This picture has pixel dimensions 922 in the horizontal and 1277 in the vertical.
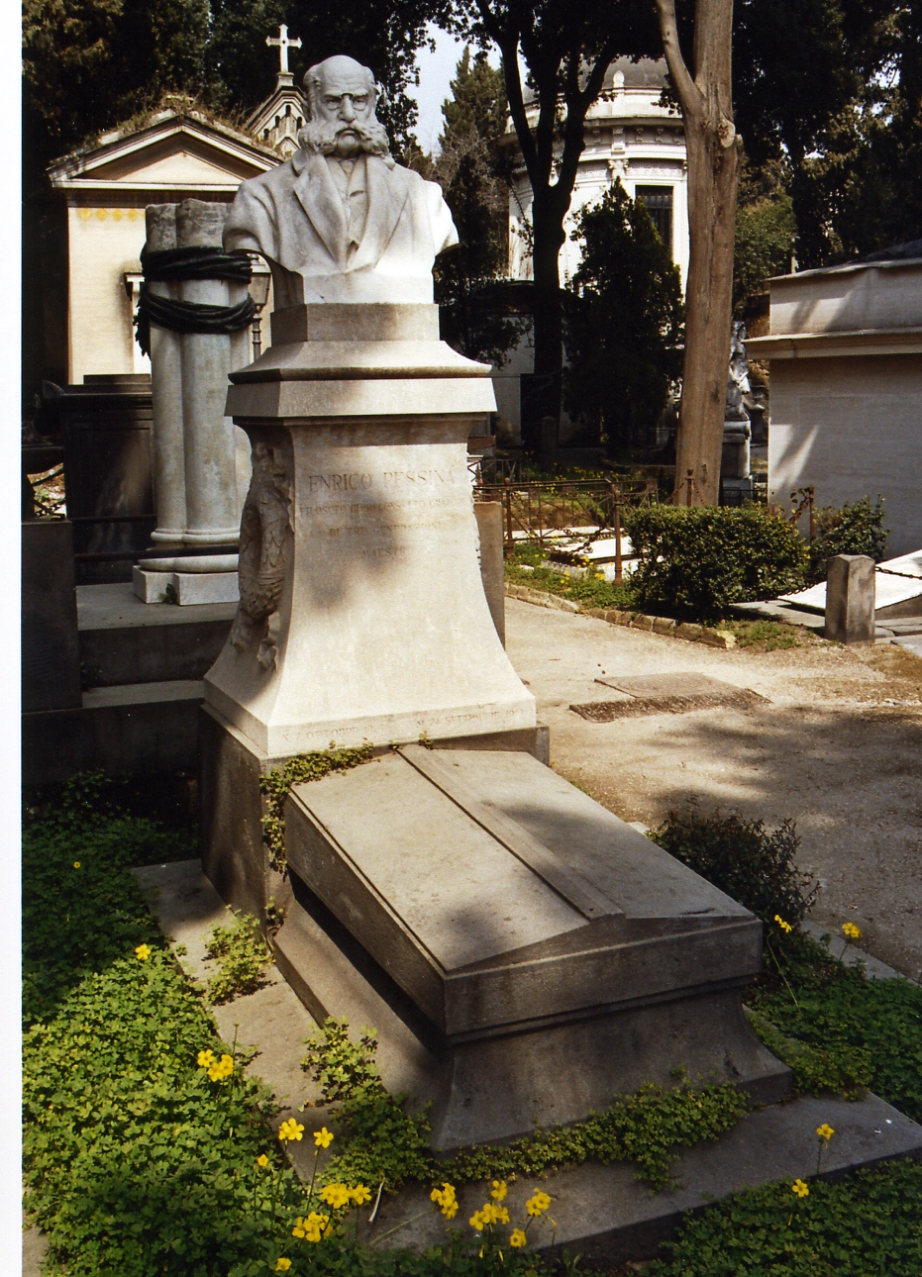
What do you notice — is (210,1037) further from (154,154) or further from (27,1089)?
(154,154)

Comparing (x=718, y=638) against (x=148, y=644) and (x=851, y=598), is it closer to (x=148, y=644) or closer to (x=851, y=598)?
(x=851, y=598)

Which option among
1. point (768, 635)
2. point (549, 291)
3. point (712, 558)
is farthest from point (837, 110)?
point (768, 635)

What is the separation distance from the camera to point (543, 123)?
2661 centimetres

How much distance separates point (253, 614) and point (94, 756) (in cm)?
208

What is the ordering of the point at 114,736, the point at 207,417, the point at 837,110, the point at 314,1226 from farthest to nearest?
1. the point at 837,110
2. the point at 207,417
3. the point at 114,736
4. the point at 314,1226

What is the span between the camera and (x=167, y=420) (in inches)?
331

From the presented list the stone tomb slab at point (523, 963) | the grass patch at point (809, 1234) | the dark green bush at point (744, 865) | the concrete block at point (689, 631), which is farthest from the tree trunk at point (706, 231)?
the grass patch at point (809, 1234)

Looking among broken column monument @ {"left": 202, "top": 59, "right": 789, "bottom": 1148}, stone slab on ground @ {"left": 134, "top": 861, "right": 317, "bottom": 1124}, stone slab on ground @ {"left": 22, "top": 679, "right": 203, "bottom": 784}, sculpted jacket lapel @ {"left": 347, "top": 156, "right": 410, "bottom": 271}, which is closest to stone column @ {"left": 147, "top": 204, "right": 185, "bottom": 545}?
stone slab on ground @ {"left": 22, "top": 679, "right": 203, "bottom": 784}

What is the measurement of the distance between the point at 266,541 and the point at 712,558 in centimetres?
755

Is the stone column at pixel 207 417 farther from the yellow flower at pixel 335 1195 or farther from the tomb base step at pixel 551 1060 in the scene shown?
the yellow flower at pixel 335 1195

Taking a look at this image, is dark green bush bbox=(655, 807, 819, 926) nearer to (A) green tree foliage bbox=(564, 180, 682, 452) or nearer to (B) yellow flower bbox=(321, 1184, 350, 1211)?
(B) yellow flower bbox=(321, 1184, 350, 1211)

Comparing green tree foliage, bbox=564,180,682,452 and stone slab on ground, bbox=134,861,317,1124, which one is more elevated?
green tree foliage, bbox=564,180,682,452

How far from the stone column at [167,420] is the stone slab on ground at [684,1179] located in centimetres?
578

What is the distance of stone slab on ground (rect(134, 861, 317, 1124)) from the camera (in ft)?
12.1
